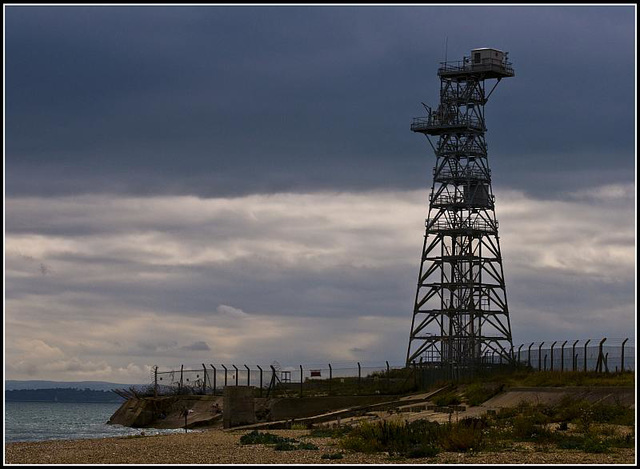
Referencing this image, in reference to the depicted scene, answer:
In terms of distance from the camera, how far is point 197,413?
7788 cm

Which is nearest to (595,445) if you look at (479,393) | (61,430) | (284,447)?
(284,447)

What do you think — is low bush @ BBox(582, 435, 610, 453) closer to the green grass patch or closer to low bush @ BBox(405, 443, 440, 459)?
low bush @ BBox(405, 443, 440, 459)

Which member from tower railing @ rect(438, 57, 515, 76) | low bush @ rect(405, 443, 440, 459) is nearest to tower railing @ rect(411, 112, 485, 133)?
tower railing @ rect(438, 57, 515, 76)

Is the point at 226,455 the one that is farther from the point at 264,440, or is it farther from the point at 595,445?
the point at 595,445

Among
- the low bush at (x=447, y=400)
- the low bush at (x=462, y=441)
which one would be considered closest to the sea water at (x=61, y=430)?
the low bush at (x=447, y=400)

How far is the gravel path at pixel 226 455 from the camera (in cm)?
3017

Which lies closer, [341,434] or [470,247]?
[341,434]

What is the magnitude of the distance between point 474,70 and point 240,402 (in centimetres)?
3454

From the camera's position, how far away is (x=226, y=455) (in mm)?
33500

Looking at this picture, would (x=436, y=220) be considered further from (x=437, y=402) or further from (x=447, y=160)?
(x=437, y=402)

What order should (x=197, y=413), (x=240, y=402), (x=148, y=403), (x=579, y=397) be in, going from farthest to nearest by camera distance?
(x=148, y=403), (x=197, y=413), (x=240, y=402), (x=579, y=397)

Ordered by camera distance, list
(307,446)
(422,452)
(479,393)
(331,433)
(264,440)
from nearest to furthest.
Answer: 1. (422,452)
2. (307,446)
3. (264,440)
4. (331,433)
5. (479,393)

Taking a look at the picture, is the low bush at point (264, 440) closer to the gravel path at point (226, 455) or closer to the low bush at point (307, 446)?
the gravel path at point (226, 455)

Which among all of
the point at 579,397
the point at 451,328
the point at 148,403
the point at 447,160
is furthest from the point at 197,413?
the point at 579,397
